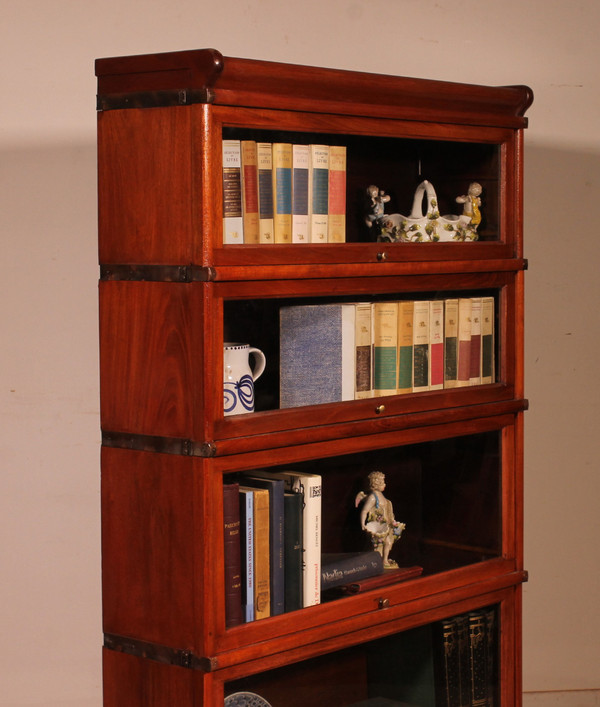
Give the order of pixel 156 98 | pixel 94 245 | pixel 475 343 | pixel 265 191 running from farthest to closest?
pixel 94 245 < pixel 475 343 < pixel 265 191 < pixel 156 98

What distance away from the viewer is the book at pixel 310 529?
2.32 m

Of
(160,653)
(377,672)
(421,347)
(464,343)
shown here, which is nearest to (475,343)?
(464,343)

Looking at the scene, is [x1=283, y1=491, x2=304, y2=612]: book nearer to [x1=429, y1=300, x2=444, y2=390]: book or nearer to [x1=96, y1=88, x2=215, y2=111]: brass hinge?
[x1=429, y1=300, x2=444, y2=390]: book

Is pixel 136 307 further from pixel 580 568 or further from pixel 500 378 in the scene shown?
pixel 580 568

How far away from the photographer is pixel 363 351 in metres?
2.43

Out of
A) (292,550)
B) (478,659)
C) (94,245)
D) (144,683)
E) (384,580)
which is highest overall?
(94,245)

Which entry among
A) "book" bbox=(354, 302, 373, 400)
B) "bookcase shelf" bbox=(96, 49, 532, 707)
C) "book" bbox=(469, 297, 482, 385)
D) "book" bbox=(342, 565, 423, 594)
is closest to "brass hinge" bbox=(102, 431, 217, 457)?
"bookcase shelf" bbox=(96, 49, 532, 707)

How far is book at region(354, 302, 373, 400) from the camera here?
7.89 feet

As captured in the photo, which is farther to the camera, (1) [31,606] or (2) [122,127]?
(1) [31,606]

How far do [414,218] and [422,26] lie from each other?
3.69 ft

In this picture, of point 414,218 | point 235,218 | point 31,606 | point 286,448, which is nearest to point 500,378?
point 414,218

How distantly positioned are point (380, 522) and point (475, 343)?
0.50 metres

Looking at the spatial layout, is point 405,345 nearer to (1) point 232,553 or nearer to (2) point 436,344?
(2) point 436,344

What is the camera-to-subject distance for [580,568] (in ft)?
12.3
